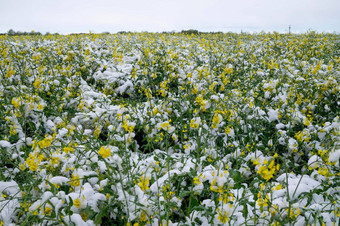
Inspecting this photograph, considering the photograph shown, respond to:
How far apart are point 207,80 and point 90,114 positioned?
1852 mm

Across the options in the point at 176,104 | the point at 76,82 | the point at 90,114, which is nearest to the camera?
the point at 90,114

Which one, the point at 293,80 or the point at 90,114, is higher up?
the point at 293,80

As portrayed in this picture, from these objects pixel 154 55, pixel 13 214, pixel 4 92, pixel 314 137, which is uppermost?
pixel 154 55

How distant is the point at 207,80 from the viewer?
12.5 ft

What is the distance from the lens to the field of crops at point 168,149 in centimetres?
151

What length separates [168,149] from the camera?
284cm

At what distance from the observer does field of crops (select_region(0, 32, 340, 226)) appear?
1.51 m

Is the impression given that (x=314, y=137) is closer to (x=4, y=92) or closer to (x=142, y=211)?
(x=142, y=211)

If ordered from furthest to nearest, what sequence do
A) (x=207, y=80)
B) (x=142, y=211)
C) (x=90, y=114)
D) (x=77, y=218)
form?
(x=207, y=80) < (x=90, y=114) < (x=142, y=211) < (x=77, y=218)

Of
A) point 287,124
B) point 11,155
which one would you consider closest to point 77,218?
point 11,155

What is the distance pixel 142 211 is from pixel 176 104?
6.90 feet

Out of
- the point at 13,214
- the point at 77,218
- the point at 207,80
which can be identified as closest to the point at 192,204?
the point at 77,218

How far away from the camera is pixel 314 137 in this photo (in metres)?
2.53

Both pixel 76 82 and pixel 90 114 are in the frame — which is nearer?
pixel 90 114
